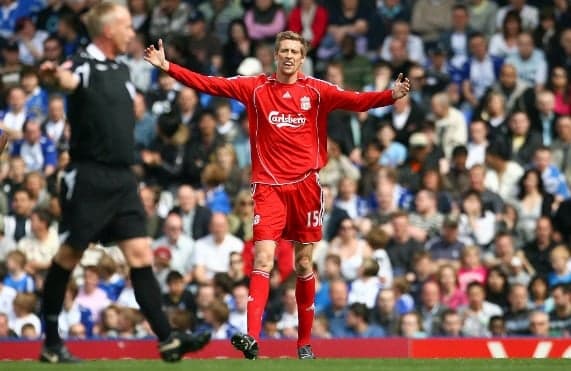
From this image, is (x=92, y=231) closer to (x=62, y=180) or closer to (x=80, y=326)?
(x=62, y=180)

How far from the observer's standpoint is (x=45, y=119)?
1919 cm

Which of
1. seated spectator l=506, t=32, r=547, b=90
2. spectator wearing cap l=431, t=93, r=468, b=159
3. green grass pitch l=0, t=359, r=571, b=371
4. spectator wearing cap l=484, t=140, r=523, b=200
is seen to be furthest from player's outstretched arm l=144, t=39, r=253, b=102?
seated spectator l=506, t=32, r=547, b=90

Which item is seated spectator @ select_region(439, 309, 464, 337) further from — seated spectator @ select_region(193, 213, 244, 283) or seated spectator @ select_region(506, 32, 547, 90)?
seated spectator @ select_region(506, 32, 547, 90)

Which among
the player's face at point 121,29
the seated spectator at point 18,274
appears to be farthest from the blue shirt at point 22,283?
the player's face at point 121,29

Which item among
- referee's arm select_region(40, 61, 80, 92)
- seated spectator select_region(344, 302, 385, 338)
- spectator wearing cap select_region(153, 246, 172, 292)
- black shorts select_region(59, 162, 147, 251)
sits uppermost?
referee's arm select_region(40, 61, 80, 92)

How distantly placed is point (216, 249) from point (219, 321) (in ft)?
4.25

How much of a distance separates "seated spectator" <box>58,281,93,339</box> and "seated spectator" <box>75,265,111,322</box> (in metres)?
0.04

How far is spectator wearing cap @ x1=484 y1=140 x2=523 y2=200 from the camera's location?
59.2 ft

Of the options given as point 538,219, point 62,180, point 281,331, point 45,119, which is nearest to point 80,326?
point 281,331

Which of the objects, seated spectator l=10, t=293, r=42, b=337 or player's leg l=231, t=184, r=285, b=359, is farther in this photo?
seated spectator l=10, t=293, r=42, b=337

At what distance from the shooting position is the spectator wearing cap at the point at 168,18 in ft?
69.2

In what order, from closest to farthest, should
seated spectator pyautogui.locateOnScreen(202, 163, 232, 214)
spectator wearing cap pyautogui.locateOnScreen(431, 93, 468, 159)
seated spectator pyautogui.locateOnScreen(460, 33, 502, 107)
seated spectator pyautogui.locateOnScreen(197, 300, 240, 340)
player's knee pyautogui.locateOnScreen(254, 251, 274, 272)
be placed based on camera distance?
player's knee pyautogui.locateOnScreen(254, 251, 274, 272) < seated spectator pyautogui.locateOnScreen(197, 300, 240, 340) < seated spectator pyautogui.locateOnScreen(202, 163, 232, 214) < spectator wearing cap pyautogui.locateOnScreen(431, 93, 468, 159) < seated spectator pyautogui.locateOnScreen(460, 33, 502, 107)

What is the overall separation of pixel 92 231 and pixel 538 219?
317 inches

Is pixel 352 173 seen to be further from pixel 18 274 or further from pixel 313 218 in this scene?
pixel 313 218
